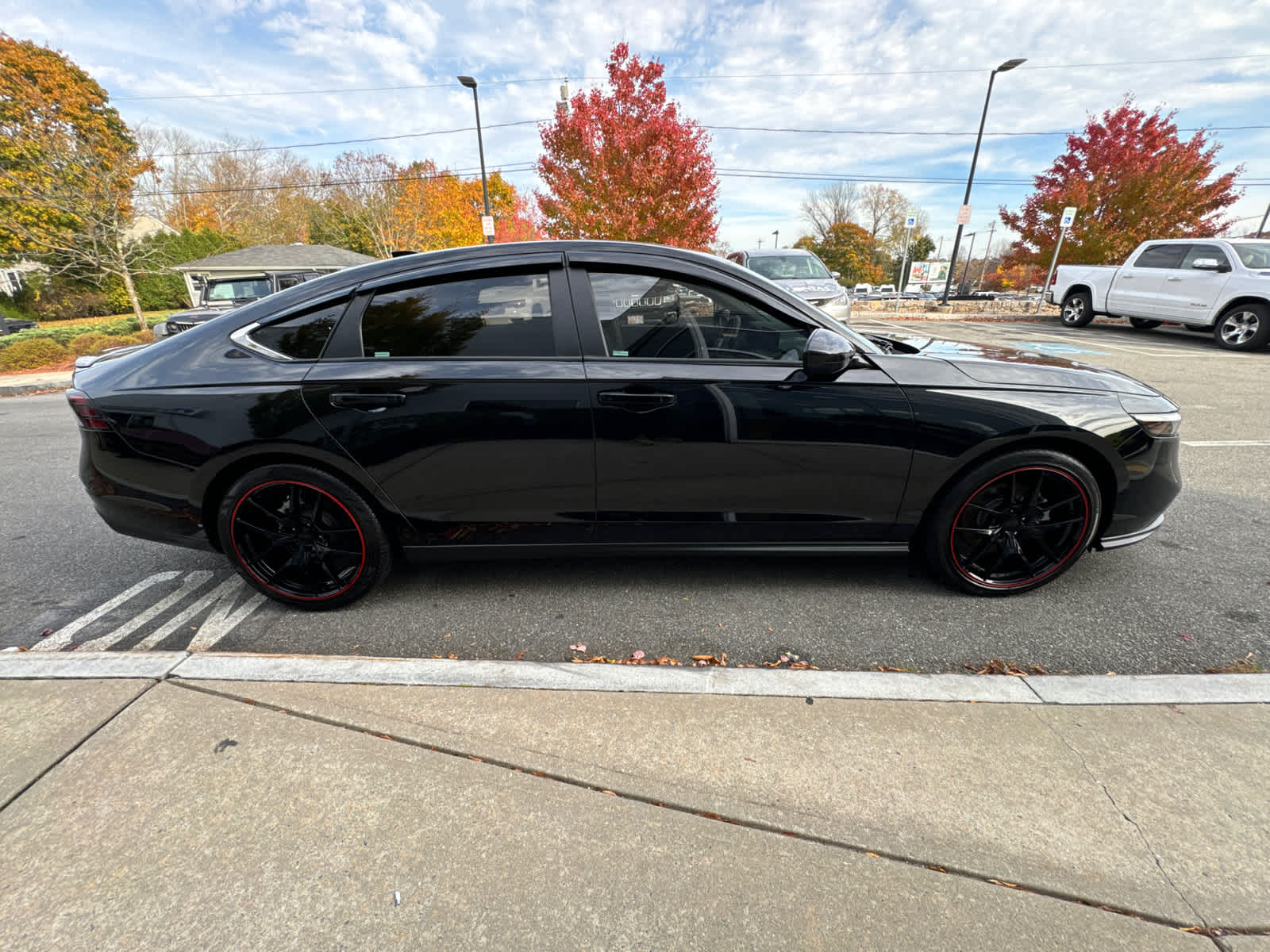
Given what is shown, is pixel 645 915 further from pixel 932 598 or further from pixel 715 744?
pixel 932 598

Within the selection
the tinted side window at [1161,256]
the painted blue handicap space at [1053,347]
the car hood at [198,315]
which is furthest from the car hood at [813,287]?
the car hood at [198,315]

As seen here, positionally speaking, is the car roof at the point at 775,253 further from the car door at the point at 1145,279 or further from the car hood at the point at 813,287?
the car door at the point at 1145,279

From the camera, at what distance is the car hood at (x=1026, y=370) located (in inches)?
99.7

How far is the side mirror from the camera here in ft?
7.53

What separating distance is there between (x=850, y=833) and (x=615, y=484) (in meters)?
1.49

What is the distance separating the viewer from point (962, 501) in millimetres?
2578

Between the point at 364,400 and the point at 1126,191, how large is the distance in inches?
944

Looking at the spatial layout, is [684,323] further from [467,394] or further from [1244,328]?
[1244,328]

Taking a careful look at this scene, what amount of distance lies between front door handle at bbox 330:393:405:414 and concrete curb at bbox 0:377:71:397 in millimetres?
11078

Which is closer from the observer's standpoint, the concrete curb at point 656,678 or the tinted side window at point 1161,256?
the concrete curb at point 656,678

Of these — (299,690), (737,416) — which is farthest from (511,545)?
(737,416)

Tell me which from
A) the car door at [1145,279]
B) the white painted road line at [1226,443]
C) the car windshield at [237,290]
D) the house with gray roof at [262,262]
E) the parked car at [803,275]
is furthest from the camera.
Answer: the house with gray roof at [262,262]

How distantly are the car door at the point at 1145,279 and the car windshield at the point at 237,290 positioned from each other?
19.3 metres

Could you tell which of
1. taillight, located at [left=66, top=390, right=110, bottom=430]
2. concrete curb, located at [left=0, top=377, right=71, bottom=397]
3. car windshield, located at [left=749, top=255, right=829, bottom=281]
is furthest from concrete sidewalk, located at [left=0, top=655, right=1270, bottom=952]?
concrete curb, located at [left=0, top=377, right=71, bottom=397]
